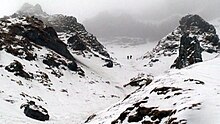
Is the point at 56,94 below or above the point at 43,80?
below

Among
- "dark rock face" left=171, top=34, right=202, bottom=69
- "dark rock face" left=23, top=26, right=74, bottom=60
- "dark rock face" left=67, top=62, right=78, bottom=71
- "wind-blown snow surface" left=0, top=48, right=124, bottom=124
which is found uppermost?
"dark rock face" left=23, top=26, right=74, bottom=60

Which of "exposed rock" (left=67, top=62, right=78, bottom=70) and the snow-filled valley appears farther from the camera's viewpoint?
"exposed rock" (left=67, top=62, right=78, bottom=70)

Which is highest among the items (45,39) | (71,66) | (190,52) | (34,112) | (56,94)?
(45,39)

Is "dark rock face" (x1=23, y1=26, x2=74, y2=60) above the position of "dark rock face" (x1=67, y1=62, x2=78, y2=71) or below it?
above

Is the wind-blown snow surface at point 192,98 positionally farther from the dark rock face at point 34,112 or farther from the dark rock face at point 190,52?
the dark rock face at point 190,52

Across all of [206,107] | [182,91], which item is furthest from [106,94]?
[206,107]

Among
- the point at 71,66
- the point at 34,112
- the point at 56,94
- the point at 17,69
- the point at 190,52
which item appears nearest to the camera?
the point at 34,112

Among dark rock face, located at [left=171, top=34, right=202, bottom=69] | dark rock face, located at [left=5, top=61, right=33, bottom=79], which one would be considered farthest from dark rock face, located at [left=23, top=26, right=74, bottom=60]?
dark rock face, located at [left=171, top=34, right=202, bottom=69]

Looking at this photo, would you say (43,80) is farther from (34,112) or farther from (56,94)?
(34,112)

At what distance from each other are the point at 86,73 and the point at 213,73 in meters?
101

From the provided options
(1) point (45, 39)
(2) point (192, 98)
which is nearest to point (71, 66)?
(1) point (45, 39)

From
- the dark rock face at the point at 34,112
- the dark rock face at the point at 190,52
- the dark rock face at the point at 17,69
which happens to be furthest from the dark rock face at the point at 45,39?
the dark rock face at the point at 34,112

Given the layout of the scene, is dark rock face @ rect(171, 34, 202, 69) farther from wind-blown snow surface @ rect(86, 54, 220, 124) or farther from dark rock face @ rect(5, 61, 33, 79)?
wind-blown snow surface @ rect(86, 54, 220, 124)

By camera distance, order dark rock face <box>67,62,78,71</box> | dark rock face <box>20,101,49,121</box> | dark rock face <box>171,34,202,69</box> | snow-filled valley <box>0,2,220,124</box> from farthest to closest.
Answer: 1. dark rock face <box>67,62,78,71</box>
2. dark rock face <box>171,34,202,69</box>
3. dark rock face <box>20,101,49,121</box>
4. snow-filled valley <box>0,2,220,124</box>
